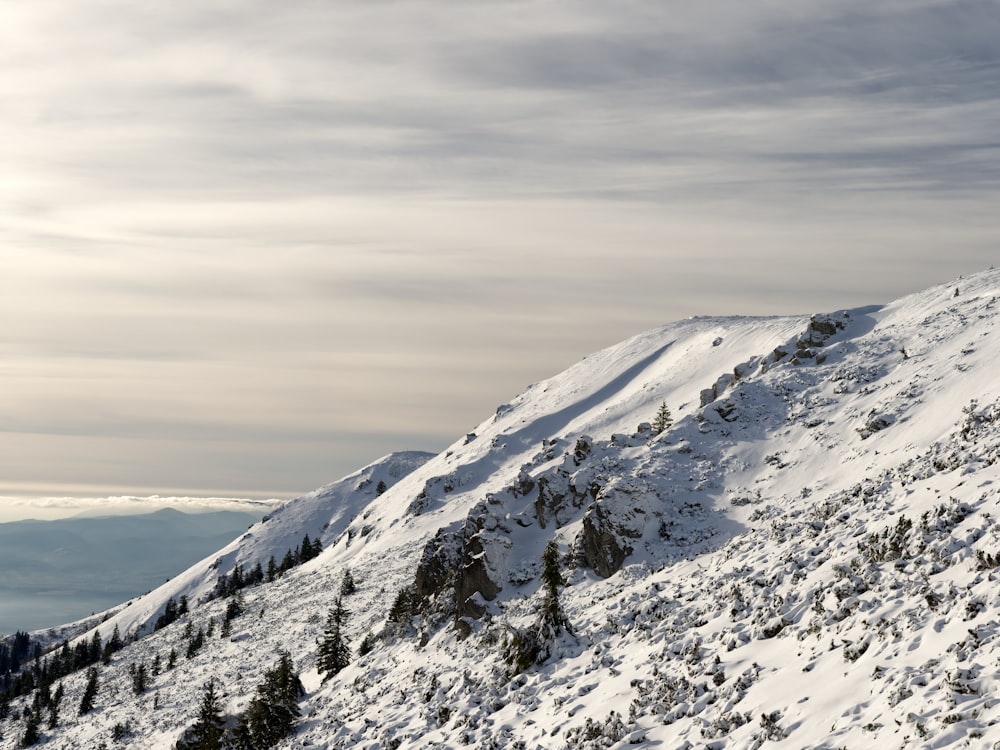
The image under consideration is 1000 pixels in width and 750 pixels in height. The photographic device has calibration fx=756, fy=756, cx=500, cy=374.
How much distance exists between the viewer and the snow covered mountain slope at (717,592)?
17.9 metres

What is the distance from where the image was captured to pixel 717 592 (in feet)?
92.7

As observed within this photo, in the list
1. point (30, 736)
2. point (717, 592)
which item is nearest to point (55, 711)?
point (30, 736)

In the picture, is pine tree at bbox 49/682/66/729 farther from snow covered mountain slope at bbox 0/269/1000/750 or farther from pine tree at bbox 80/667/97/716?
pine tree at bbox 80/667/97/716

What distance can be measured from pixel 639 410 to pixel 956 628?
238ft

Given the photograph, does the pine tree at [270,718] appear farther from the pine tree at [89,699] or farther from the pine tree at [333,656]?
the pine tree at [89,699]

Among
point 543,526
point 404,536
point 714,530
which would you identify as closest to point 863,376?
point 714,530

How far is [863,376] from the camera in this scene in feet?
175

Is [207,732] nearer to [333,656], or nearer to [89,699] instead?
[333,656]

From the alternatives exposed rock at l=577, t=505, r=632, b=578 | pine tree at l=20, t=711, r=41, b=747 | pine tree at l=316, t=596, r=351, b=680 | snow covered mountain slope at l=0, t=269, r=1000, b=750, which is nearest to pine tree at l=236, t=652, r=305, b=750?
snow covered mountain slope at l=0, t=269, r=1000, b=750

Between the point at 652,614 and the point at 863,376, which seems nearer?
the point at 652,614

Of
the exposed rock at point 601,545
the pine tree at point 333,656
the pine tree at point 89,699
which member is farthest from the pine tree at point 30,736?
the exposed rock at point 601,545

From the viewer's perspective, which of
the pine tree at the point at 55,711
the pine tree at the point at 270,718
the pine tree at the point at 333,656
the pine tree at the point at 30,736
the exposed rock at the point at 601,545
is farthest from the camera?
the pine tree at the point at 55,711

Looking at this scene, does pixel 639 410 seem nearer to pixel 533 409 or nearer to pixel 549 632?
pixel 533 409

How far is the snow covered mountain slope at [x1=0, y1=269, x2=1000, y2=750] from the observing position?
17.9 metres
